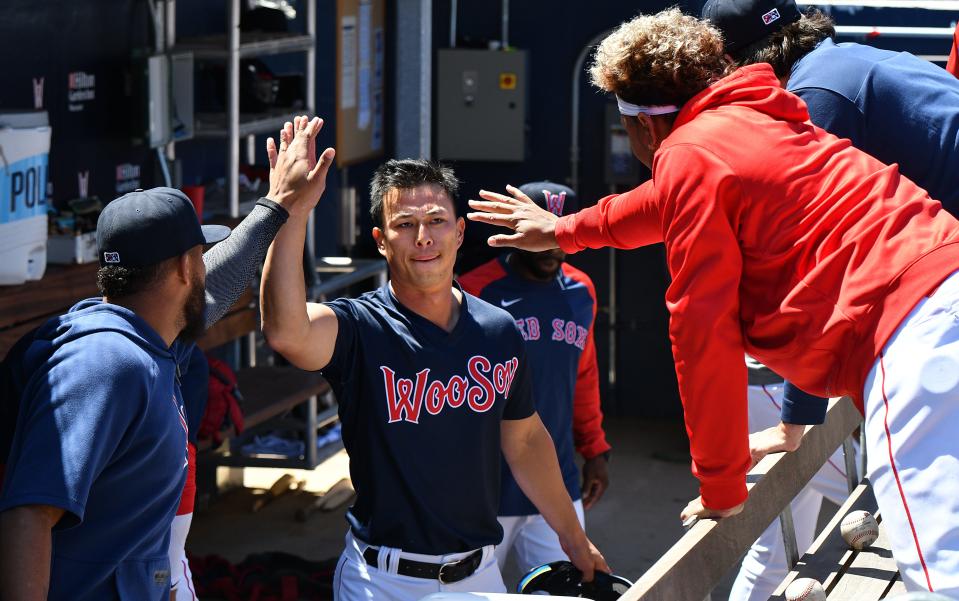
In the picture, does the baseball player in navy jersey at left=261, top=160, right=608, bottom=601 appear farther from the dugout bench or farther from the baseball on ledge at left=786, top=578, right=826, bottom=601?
the dugout bench

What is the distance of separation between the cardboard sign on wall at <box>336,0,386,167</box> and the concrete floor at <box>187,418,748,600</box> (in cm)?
208

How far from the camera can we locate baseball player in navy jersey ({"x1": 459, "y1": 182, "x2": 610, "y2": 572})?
4.51 meters

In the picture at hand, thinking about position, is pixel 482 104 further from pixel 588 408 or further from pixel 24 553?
pixel 24 553

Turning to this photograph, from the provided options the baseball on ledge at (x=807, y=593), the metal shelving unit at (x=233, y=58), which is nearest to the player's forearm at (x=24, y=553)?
the baseball on ledge at (x=807, y=593)

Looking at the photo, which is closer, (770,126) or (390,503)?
(770,126)

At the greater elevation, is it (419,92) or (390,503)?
(419,92)

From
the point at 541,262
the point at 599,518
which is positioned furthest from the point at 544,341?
the point at 599,518

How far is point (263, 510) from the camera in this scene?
7.13 m

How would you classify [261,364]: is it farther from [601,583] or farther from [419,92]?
[601,583]

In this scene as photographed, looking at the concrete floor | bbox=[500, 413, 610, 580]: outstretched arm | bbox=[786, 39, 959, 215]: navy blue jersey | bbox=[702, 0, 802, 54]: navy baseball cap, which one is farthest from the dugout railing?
the concrete floor

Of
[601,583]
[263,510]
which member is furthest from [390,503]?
[263,510]

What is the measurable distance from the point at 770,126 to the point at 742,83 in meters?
0.15

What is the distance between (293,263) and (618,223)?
793 millimetres

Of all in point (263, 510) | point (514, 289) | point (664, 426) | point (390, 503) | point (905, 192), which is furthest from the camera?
point (664, 426)
